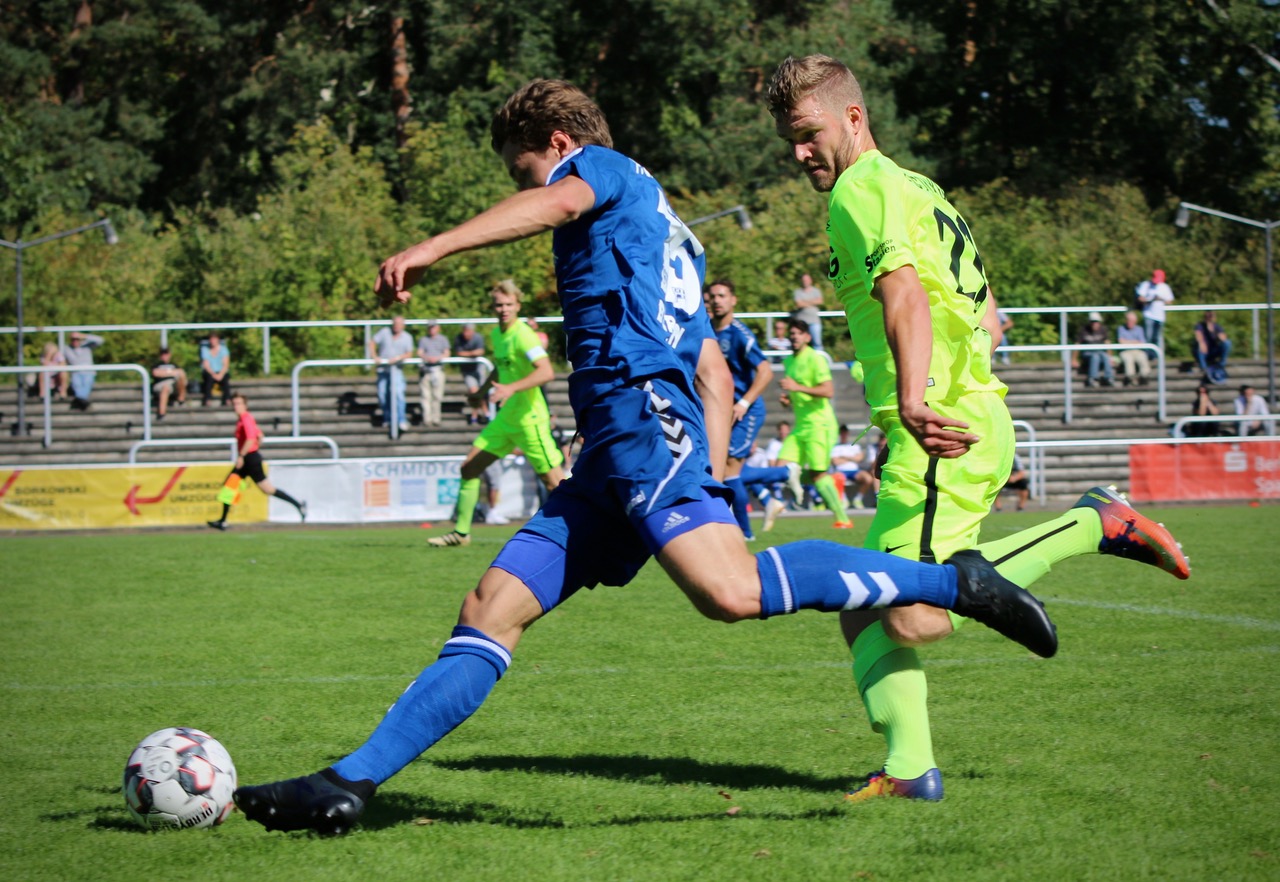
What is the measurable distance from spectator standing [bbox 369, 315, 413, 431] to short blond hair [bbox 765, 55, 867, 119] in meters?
19.8

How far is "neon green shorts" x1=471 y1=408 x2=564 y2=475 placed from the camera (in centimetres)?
1319

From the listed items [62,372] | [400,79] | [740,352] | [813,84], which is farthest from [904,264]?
[400,79]

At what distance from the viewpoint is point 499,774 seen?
4965 millimetres

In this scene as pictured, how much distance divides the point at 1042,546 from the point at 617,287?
170cm

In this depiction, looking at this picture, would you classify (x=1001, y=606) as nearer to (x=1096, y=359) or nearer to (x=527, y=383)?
(x=527, y=383)

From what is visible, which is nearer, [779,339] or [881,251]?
[881,251]

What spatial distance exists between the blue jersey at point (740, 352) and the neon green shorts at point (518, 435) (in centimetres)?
182

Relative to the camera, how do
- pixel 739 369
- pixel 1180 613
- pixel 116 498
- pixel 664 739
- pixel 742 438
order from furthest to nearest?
1. pixel 116 498
2. pixel 742 438
3. pixel 739 369
4. pixel 1180 613
5. pixel 664 739

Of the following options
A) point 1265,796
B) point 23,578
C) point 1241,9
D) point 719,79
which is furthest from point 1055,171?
point 1265,796

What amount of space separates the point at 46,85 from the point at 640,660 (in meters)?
43.7

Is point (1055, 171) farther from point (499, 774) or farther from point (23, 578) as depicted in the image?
point (499, 774)

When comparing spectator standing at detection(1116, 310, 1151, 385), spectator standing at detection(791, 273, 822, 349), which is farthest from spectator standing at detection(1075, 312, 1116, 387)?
spectator standing at detection(791, 273, 822, 349)

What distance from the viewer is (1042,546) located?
473 cm

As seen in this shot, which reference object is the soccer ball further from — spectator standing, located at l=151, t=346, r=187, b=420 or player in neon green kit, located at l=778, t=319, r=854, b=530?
spectator standing, located at l=151, t=346, r=187, b=420
